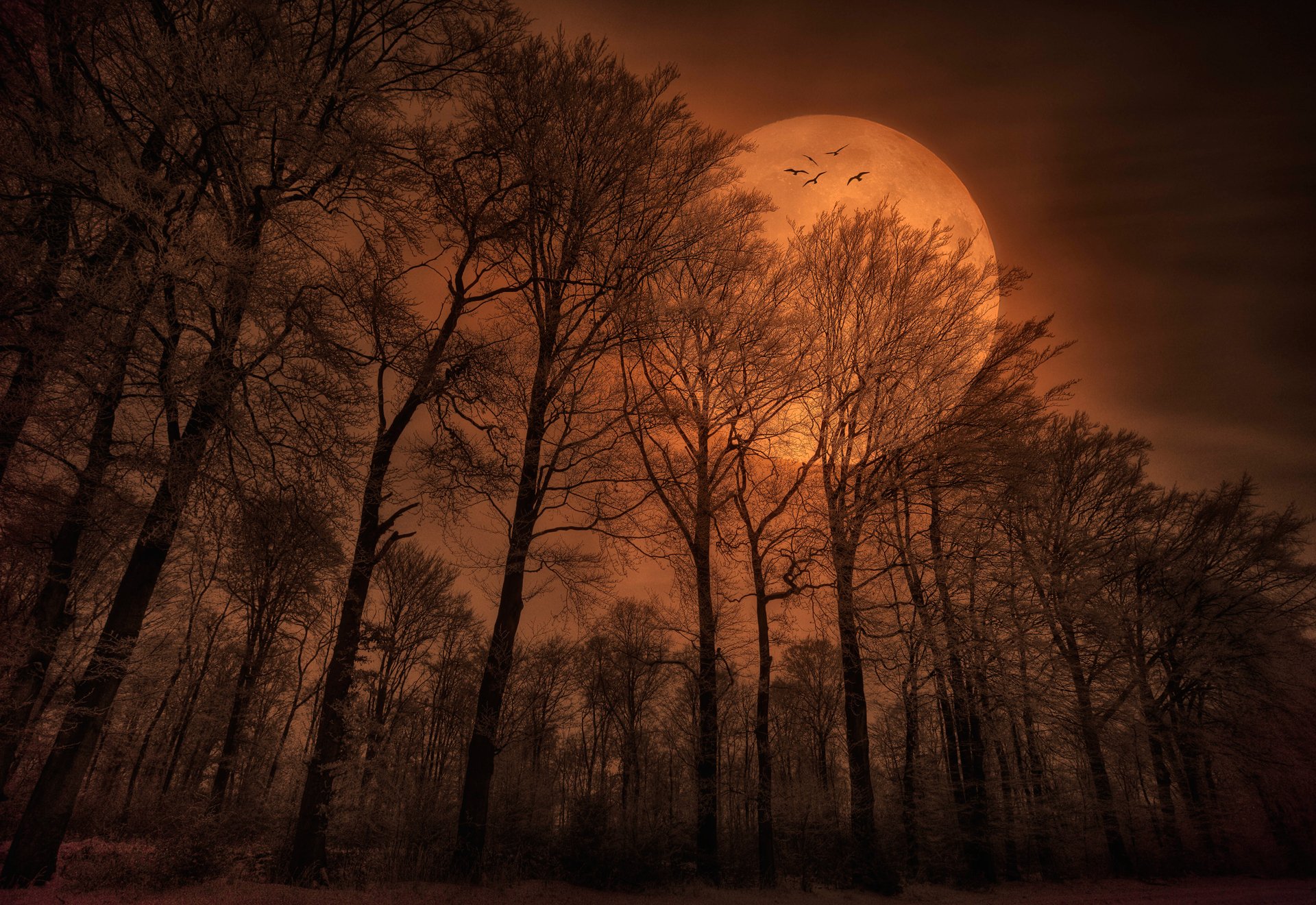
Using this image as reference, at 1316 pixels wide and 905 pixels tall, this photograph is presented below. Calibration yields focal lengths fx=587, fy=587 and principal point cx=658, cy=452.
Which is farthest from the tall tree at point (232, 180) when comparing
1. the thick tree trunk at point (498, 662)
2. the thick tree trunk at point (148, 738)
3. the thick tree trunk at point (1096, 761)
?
the thick tree trunk at point (1096, 761)

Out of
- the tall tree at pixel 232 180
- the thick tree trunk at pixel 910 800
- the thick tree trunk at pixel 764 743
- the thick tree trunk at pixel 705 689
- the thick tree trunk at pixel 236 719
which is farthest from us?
the thick tree trunk at pixel 236 719

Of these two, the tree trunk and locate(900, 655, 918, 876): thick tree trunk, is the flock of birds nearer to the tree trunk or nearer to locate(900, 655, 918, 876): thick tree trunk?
locate(900, 655, 918, 876): thick tree trunk

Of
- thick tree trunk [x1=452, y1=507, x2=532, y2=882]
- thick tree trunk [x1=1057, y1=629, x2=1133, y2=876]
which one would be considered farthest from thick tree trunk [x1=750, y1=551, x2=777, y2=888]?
thick tree trunk [x1=1057, y1=629, x2=1133, y2=876]

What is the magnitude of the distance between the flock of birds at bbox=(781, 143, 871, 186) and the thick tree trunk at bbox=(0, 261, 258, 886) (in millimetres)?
9889

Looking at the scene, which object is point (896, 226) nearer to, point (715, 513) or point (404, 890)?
point (715, 513)

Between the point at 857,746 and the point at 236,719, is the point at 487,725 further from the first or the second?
the point at 236,719

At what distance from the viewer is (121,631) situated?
20.2ft

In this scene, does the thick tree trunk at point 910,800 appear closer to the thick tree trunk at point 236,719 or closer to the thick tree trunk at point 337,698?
the thick tree trunk at point 337,698

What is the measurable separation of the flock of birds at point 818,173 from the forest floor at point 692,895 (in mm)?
12286

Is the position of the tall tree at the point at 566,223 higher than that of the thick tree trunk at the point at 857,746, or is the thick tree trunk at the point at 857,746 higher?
the tall tree at the point at 566,223

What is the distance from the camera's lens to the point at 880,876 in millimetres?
9727

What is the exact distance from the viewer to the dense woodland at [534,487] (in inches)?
222

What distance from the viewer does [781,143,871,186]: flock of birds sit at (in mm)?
11719

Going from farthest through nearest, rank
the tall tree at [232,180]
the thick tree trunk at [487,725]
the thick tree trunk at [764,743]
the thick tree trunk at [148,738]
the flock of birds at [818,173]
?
the thick tree trunk at [148,738] → the flock of birds at [818,173] → the thick tree trunk at [764,743] → the thick tree trunk at [487,725] → the tall tree at [232,180]
